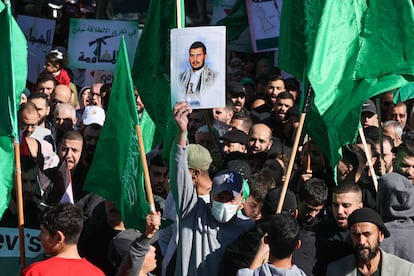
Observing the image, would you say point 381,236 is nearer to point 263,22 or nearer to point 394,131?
point 394,131

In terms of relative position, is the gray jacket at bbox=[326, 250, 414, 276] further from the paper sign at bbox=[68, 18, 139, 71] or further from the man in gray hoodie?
the paper sign at bbox=[68, 18, 139, 71]

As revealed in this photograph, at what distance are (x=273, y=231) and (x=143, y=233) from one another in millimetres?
824

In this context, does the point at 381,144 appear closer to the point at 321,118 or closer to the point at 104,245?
the point at 321,118

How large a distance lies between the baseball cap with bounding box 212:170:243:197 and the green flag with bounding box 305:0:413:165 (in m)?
0.99

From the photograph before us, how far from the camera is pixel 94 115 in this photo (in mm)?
11680

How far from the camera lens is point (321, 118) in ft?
27.0

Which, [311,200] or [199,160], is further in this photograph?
[311,200]

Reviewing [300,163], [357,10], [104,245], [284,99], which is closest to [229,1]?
[284,99]

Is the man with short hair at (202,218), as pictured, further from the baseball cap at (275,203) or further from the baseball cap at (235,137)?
the baseball cap at (235,137)

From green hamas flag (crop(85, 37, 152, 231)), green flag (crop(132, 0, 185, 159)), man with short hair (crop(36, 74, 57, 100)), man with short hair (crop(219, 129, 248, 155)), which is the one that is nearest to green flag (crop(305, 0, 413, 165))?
green hamas flag (crop(85, 37, 152, 231))

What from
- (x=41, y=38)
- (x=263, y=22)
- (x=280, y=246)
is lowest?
(x=280, y=246)

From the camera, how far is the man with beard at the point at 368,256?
7.23m

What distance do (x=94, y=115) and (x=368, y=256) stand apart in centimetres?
499

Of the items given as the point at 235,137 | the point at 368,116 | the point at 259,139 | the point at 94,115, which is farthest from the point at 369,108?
the point at 94,115
